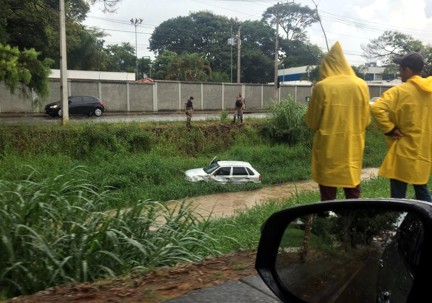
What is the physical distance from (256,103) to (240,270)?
38700mm

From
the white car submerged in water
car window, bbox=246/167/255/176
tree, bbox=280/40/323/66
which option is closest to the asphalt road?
the white car submerged in water

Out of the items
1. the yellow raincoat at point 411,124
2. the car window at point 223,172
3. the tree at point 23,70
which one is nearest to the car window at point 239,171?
the car window at point 223,172

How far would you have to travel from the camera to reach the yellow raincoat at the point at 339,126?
13.3 feet

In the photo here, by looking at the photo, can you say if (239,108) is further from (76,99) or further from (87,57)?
(87,57)

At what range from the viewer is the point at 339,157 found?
13.2 ft

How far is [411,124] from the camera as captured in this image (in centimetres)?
424

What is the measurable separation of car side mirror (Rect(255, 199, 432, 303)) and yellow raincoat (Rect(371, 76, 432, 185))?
2.67 meters

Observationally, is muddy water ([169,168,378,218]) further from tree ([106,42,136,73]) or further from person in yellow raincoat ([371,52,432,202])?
tree ([106,42,136,73])

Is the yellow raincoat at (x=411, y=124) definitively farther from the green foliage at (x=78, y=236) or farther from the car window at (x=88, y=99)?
the car window at (x=88, y=99)

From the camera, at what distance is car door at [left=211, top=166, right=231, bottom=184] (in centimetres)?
1859

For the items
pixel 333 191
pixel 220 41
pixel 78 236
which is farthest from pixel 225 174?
pixel 220 41

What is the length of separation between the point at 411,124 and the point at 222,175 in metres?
14.6

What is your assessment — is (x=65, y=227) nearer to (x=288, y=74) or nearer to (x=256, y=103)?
(x=256, y=103)

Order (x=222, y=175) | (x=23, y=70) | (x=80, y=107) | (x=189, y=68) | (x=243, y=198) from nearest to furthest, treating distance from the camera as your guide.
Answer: (x=23, y=70) < (x=243, y=198) < (x=222, y=175) < (x=80, y=107) < (x=189, y=68)
